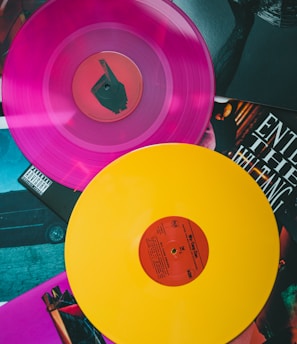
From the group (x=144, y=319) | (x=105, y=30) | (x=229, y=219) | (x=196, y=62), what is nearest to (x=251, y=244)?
(x=229, y=219)

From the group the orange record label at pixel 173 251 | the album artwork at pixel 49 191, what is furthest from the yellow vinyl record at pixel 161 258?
the album artwork at pixel 49 191

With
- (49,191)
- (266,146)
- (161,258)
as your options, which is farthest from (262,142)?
(49,191)

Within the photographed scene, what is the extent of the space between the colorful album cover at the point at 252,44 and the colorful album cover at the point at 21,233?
0.43m

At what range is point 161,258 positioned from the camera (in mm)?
808

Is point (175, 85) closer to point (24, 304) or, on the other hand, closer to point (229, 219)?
point (229, 219)

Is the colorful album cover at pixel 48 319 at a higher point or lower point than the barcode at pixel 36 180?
lower

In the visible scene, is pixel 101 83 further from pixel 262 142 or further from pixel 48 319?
pixel 48 319

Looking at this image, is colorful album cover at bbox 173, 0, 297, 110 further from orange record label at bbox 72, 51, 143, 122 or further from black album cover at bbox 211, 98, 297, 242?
orange record label at bbox 72, 51, 143, 122

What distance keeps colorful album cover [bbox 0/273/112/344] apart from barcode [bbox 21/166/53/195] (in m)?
0.18

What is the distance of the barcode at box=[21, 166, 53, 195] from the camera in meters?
0.87

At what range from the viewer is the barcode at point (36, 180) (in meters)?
0.87

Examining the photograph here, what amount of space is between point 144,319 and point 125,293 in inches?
2.2

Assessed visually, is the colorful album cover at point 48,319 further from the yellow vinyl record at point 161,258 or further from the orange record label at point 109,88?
the orange record label at point 109,88

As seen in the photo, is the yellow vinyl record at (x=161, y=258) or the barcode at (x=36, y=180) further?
the barcode at (x=36, y=180)
